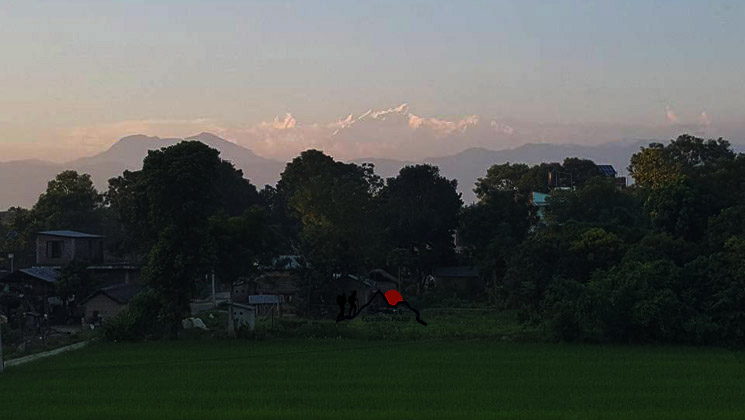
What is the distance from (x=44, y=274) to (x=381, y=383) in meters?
27.0

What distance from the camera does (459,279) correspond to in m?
57.8

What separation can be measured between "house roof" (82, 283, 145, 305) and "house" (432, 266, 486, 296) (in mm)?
19884

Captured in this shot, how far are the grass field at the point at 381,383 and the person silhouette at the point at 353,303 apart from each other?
1276 cm

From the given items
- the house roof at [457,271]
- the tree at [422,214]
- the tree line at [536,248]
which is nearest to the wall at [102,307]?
the tree line at [536,248]

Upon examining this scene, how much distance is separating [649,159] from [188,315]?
44441mm

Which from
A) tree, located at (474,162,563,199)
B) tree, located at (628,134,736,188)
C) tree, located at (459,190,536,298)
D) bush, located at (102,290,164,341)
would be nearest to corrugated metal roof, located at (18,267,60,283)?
bush, located at (102,290,164,341)

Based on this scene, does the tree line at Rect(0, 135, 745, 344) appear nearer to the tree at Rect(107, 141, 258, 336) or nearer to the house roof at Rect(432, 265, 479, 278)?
the tree at Rect(107, 141, 258, 336)

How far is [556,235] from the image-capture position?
37.2 metres

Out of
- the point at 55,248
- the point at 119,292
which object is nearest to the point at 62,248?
the point at 55,248

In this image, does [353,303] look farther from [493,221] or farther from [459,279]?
[459,279]

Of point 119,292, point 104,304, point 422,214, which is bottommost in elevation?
point 104,304

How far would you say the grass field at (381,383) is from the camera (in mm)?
17375

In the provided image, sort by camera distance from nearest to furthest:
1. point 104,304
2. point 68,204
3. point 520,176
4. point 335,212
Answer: point 104,304 < point 335,212 < point 68,204 < point 520,176

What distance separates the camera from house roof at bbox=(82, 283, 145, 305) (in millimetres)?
39406
